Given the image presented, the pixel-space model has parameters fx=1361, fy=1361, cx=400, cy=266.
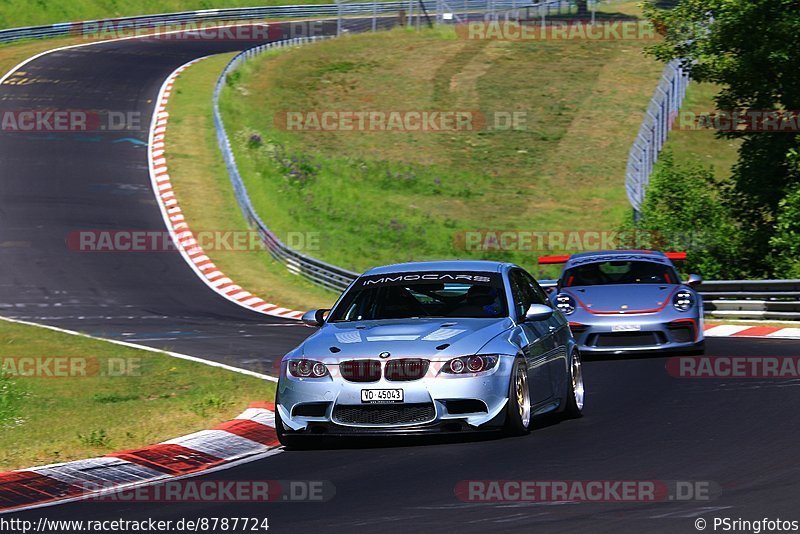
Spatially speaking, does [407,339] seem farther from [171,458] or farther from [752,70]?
[752,70]

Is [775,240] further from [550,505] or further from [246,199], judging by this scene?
[550,505]

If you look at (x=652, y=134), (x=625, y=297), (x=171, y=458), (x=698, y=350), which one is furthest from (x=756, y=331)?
(x=652, y=134)

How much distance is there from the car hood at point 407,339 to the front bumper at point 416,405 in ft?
0.65

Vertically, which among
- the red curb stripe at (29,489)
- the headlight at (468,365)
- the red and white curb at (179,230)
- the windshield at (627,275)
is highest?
the headlight at (468,365)

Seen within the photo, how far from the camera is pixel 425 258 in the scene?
38.6 m

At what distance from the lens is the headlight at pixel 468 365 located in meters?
10.0

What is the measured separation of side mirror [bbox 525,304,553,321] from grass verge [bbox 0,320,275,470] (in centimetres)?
316

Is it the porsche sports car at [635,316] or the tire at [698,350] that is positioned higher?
the porsche sports car at [635,316]

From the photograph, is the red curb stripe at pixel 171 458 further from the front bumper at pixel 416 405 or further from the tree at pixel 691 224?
the tree at pixel 691 224

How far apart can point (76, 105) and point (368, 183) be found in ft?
37.8

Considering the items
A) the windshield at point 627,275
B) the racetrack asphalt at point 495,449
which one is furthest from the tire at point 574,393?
the windshield at point 627,275

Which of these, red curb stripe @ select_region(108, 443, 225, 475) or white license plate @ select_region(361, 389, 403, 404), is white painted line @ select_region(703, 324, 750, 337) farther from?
red curb stripe @ select_region(108, 443, 225, 475)

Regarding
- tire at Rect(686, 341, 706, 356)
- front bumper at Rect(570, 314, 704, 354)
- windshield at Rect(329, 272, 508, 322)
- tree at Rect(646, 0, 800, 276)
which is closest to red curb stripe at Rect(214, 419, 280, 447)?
windshield at Rect(329, 272, 508, 322)

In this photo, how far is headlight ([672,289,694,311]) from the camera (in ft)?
54.6
